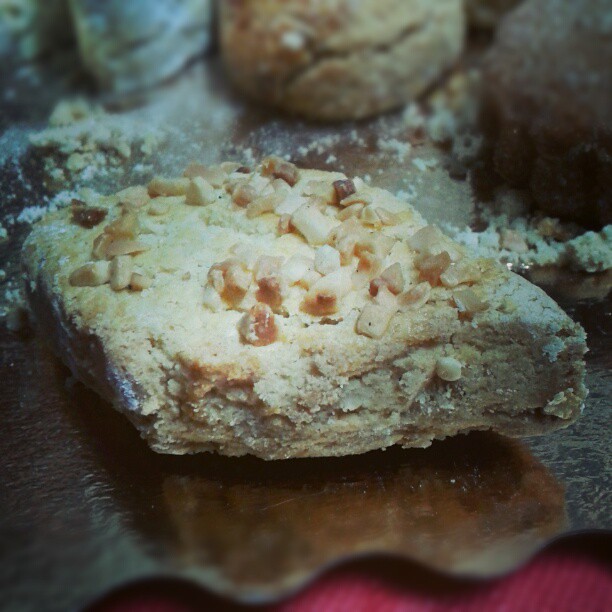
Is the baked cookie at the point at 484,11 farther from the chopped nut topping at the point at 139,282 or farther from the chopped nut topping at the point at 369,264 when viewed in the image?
the chopped nut topping at the point at 139,282

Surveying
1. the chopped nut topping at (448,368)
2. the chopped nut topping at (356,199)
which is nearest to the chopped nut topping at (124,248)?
the chopped nut topping at (356,199)

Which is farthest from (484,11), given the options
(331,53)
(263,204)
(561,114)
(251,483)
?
(251,483)

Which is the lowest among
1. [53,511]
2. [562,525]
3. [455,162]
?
[562,525]

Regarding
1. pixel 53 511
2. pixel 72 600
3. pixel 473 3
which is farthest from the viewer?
pixel 473 3

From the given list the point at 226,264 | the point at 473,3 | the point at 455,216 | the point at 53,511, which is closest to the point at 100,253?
the point at 226,264

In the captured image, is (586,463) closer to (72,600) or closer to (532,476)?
(532,476)
